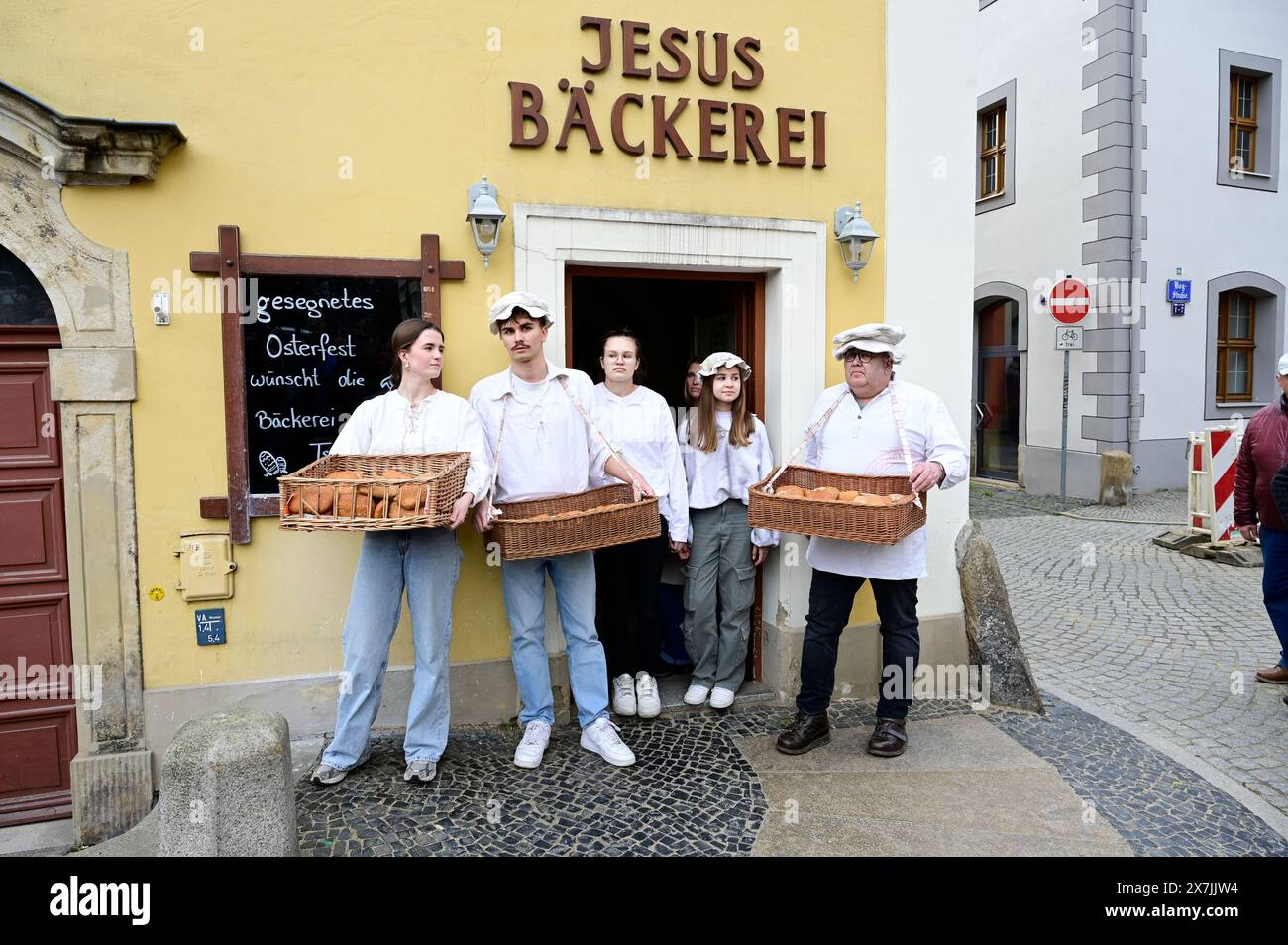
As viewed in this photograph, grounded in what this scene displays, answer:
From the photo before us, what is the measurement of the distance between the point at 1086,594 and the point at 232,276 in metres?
7.40

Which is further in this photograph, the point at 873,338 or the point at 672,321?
the point at 672,321

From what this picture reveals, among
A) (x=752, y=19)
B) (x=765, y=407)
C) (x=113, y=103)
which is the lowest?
(x=765, y=407)

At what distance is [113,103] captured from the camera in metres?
3.98

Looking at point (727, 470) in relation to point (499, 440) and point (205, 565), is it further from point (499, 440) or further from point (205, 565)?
point (205, 565)

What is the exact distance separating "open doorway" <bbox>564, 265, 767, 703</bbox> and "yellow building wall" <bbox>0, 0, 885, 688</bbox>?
501mm

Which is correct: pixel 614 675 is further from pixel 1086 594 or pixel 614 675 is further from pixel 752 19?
pixel 1086 594

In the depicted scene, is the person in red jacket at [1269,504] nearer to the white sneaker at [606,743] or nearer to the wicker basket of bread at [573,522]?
the wicker basket of bread at [573,522]

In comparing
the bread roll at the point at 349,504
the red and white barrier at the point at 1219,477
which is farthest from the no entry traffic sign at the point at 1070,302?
the bread roll at the point at 349,504

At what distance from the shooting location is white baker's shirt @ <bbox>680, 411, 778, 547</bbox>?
4742mm

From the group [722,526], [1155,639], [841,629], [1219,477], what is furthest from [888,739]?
[1219,477]

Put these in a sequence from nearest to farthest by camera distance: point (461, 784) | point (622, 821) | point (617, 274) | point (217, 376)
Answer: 1. point (622, 821)
2. point (461, 784)
3. point (217, 376)
4. point (617, 274)

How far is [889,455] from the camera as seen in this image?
4203 millimetres

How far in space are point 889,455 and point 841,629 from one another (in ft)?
3.04

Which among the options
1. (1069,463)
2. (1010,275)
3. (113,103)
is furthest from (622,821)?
(1010,275)
